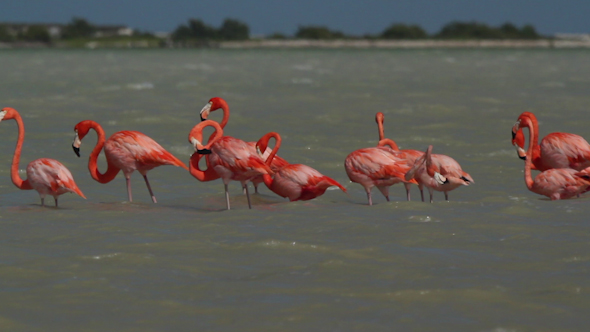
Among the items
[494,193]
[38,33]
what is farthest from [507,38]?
[494,193]

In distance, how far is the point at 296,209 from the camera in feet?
27.9

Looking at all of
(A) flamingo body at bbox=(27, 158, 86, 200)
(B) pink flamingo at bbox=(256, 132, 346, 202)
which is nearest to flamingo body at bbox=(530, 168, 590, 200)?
(B) pink flamingo at bbox=(256, 132, 346, 202)

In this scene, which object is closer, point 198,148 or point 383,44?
point 198,148

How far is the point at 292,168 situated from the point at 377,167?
865 mm

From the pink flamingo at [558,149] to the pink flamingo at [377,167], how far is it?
1402 millimetres

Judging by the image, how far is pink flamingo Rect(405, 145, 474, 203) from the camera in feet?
27.2

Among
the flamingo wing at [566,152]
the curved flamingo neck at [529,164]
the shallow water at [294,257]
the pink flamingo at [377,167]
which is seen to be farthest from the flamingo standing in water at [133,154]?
the flamingo wing at [566,152]

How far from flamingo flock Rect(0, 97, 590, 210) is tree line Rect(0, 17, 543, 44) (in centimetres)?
13204

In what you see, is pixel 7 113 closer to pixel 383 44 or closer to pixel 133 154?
pixel 133 154

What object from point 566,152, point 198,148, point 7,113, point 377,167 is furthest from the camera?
point 566,152

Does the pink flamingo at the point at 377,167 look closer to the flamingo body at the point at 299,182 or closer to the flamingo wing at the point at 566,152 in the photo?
the flamingo body at the point at 299,182

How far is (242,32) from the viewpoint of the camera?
499ft

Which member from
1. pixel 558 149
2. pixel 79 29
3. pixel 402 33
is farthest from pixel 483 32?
pixel 558 149

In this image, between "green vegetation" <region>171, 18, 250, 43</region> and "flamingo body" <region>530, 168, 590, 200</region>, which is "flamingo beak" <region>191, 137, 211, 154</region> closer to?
"flamingo body" <region>530, 168, 590, 200</region>
